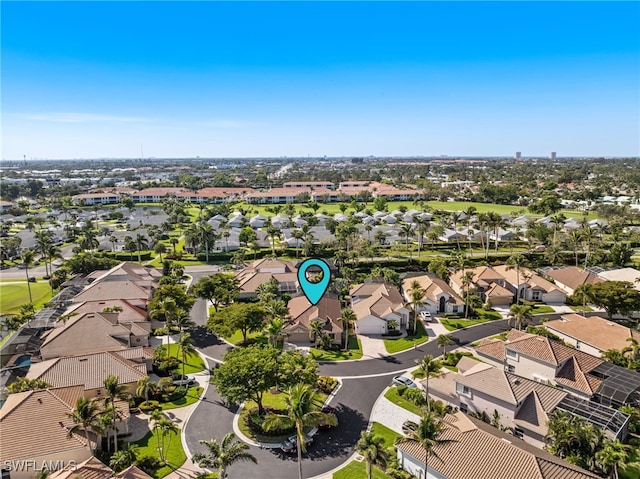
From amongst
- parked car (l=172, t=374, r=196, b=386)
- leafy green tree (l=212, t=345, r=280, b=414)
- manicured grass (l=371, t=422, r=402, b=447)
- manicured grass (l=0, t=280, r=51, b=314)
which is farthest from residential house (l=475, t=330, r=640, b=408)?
manicured grass (l=0, t=280, r=51, b=314)

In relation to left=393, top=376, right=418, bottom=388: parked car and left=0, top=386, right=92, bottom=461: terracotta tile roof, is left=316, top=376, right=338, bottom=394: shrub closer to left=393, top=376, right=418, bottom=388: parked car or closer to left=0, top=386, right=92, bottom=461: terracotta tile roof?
left=393, top=376, right=418, bottom=388: parked car

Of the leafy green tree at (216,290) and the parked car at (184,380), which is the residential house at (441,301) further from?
the parked car at (184,380)

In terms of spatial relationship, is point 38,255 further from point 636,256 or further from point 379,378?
point 636,256

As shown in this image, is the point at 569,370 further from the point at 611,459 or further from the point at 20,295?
the point at 20,295

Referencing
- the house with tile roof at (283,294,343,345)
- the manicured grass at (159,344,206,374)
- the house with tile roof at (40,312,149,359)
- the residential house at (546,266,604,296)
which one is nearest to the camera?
the house with tile roof at (40,312,149,359)

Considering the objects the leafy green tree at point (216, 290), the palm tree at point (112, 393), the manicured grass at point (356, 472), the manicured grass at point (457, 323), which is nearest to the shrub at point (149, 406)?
the palm tree at point (112, 393)

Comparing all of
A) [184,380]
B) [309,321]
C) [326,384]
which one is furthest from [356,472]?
[309,321]
